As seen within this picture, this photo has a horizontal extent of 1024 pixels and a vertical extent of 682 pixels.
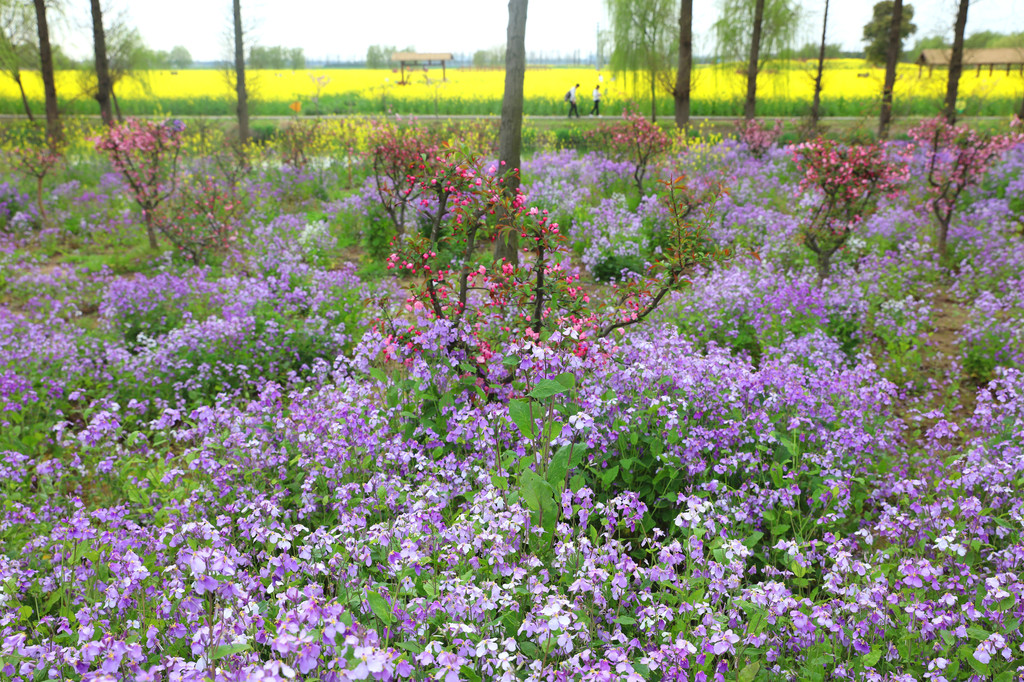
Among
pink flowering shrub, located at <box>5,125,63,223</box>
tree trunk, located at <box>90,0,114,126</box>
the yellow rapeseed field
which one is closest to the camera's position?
pink flowering shrub, located at <box>5,125,63,223</box>

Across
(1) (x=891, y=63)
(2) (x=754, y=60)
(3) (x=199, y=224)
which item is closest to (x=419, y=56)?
(2) (x=754, y=60)

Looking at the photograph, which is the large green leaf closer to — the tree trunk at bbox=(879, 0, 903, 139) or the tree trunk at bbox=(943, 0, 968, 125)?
the tree trunk at bbox=(943, 0, 968, 125)

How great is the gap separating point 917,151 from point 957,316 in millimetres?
11039

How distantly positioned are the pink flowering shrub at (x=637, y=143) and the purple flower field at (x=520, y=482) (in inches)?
155

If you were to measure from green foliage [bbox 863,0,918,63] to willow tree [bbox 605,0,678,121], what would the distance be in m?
30.4

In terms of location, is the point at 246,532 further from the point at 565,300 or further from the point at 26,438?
the point at 26,438

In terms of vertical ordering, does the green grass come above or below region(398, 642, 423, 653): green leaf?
above

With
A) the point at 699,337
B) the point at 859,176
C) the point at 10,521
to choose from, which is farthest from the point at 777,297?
the point at 10,521

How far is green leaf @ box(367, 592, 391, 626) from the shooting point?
1929mm

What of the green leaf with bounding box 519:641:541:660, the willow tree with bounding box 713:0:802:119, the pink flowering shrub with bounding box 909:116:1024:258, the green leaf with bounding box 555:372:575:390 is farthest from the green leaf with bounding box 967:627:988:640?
the willow tree with bounding box 713:0:802:119

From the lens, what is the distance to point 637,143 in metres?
11.9

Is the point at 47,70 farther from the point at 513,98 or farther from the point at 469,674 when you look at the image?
the point at 469,674

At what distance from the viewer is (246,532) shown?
2.51 m

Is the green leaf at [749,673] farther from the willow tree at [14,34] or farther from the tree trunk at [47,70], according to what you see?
the willow tree at [14,34]
